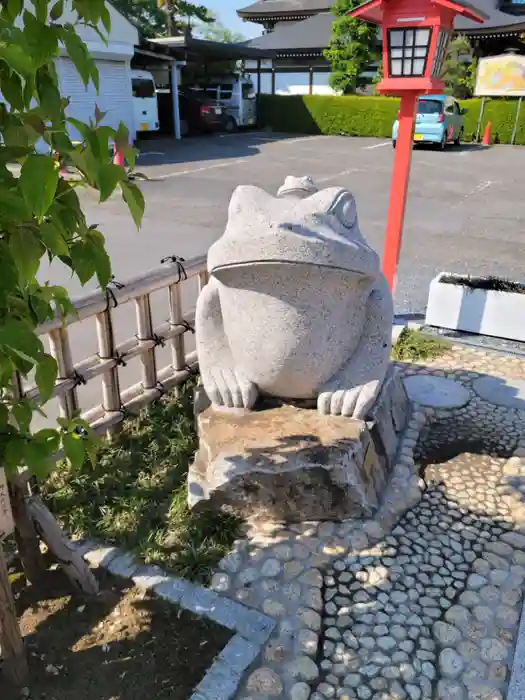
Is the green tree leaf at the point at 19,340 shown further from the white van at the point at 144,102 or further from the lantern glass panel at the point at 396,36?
the white van at the point at 144,102

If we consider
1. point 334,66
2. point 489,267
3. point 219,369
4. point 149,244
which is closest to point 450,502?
point 219,369

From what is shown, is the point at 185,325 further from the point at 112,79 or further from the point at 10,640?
the point at 112,79

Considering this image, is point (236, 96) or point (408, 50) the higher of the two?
point (408, 50)

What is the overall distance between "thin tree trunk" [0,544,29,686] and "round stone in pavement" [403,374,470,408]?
9.48 feet

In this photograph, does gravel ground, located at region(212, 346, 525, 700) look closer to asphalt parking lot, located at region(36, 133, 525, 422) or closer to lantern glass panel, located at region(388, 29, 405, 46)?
asphalt parking lot, located at region(36, 133, 525, 422)

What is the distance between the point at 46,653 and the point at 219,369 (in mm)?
1478

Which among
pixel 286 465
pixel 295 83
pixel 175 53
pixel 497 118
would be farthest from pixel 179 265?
pixel 295 83

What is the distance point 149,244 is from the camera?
830cm

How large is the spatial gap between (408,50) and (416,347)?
7.43ft

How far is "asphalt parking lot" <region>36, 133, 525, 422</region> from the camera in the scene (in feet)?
24.8

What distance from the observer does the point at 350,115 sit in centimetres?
2308

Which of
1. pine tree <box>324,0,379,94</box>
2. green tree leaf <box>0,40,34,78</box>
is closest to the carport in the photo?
pine tree <box>324,0,379,94</box>

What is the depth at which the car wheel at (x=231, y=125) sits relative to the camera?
909 inches

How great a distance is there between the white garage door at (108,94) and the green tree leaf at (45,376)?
54.3ft
